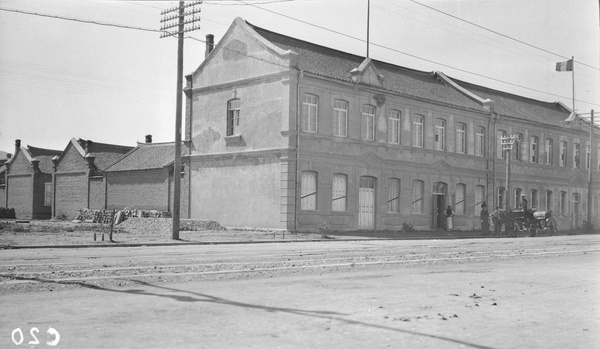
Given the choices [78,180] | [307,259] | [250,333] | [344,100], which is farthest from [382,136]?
[250,333]

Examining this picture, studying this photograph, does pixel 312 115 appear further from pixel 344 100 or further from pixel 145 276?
pixel 145 276

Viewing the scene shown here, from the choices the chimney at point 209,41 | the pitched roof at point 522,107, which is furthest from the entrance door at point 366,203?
the pitched roof at point 522,107

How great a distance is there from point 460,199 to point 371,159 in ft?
30.7

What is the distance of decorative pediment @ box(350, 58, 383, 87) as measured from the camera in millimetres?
33781

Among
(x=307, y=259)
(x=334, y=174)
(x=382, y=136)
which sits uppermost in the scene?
(x=382, y=136)

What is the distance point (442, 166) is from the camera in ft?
128

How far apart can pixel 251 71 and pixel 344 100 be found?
16.1ft

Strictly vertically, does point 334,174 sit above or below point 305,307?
above

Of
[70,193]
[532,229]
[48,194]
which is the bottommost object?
[532,229]

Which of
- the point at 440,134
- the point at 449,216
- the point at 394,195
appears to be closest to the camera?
the point at 394,195

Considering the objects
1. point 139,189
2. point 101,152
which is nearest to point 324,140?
point 139,189

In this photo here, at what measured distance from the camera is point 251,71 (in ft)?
107

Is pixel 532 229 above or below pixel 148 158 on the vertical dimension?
below

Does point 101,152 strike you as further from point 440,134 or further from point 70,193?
point 440,134
